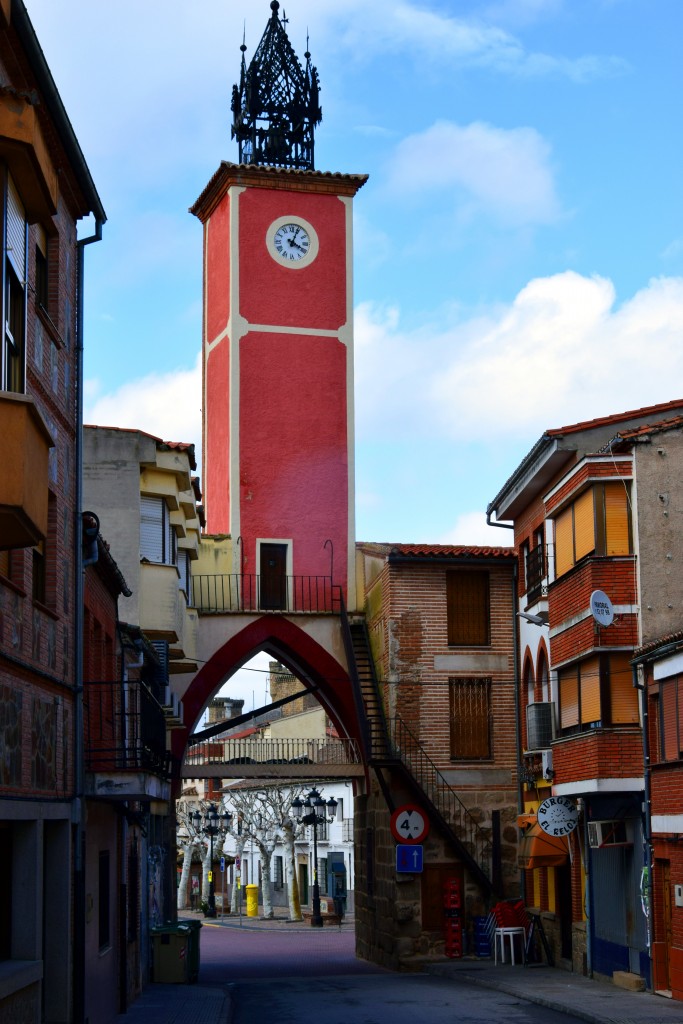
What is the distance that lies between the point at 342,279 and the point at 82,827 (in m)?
26.2

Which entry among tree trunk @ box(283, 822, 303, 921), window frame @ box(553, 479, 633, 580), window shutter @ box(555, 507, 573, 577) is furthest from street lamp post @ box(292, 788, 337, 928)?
window frame @ box(553, 479, 633, 580)

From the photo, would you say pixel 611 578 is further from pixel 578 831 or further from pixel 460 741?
pixel 460 741

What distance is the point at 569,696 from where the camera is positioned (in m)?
27.1

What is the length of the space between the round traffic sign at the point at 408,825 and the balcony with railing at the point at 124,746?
36.4 ft

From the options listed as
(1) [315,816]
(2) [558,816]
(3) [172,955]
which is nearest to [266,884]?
(1) [315,816]

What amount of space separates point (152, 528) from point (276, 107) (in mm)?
20530

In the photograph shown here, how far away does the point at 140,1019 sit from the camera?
2148 cm

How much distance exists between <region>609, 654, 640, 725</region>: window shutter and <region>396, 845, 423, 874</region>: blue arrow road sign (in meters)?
10.0

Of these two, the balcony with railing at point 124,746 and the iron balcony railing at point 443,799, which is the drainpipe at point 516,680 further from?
the balcony with railing at point 124,746

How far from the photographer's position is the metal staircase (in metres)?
33.6

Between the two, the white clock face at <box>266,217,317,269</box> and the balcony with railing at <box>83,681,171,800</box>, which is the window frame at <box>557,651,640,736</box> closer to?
the balcony with railing at <box>83,681,171,800</box>

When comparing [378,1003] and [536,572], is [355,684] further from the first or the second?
[378,1003]

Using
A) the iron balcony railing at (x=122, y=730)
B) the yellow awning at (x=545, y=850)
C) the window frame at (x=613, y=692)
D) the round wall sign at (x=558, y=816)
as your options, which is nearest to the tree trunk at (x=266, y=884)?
the yellow awning at (x=545, y=850)

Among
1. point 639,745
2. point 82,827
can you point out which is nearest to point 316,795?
point 639,745
